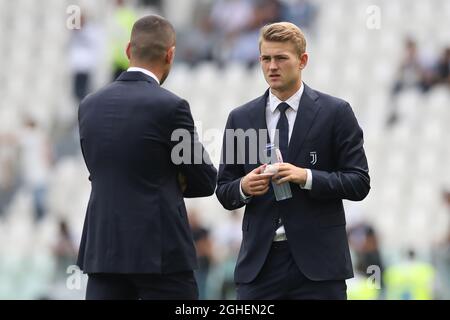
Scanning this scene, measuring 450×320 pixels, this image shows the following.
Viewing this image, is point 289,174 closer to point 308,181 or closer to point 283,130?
point 308,181

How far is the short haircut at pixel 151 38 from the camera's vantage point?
504cm

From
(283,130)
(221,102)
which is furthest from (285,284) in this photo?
(221,102)

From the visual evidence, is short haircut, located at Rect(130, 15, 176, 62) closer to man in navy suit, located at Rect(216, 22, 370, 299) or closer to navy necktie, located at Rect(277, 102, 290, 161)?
man in navy suit, located at Rect(216, 22, 370, 299)

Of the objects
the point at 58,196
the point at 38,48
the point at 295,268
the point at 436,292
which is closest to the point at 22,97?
the point at 38,48

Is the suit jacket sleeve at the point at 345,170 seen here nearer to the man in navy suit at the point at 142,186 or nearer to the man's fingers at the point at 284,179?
the man's fingers at the point at 284,179

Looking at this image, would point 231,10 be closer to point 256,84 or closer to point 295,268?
point 256,84

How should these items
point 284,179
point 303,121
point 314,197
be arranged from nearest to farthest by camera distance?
point 284,179, point 314,197, point 303,121

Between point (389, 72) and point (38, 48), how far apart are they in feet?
14.4

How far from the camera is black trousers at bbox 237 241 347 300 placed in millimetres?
4992

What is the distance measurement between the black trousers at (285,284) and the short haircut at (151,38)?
916 mm

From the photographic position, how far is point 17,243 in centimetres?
1281

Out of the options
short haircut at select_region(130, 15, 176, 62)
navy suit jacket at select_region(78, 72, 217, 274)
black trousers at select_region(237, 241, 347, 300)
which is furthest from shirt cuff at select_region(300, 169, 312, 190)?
short haircut at select_region(130, 15, 176, 62)

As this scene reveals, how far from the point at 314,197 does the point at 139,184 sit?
0.71 meters

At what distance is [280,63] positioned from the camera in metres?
5.10
